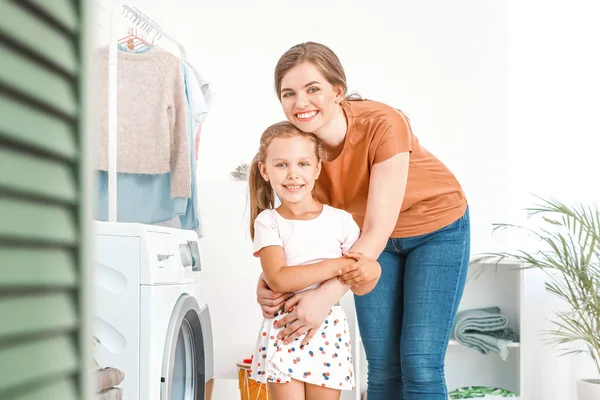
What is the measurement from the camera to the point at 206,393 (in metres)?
2.45

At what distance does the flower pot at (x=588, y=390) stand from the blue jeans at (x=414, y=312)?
1.63 metres

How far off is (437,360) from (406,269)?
23 centimetres

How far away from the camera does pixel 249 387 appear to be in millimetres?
2867

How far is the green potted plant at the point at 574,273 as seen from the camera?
9.35 feet

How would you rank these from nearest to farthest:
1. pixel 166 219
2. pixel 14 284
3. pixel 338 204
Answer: pixel 14 284
pixel 338 204
pixel 166 219

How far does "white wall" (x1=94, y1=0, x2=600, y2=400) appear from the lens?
3.37 m

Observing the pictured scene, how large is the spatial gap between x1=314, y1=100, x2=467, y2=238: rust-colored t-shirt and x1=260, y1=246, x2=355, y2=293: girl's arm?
0.23 metres

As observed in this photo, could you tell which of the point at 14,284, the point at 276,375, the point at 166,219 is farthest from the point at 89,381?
the point at 166,219

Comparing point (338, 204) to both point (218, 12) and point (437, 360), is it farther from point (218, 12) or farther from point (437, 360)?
point (218, 12)

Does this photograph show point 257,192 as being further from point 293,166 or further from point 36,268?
point 36,268

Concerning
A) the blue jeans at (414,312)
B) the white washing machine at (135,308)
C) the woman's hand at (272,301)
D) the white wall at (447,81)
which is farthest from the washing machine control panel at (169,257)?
the white wall at (447,81)

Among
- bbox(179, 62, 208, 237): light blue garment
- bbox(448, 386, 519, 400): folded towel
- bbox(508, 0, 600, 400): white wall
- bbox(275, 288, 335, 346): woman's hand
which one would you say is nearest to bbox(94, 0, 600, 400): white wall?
bbox(508, 0, 600, 400): white wall

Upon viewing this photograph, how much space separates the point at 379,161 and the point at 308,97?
21cm

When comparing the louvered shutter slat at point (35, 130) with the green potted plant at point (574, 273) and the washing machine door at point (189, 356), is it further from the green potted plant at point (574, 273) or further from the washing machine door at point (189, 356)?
the green potted plant at point (574, 273)
